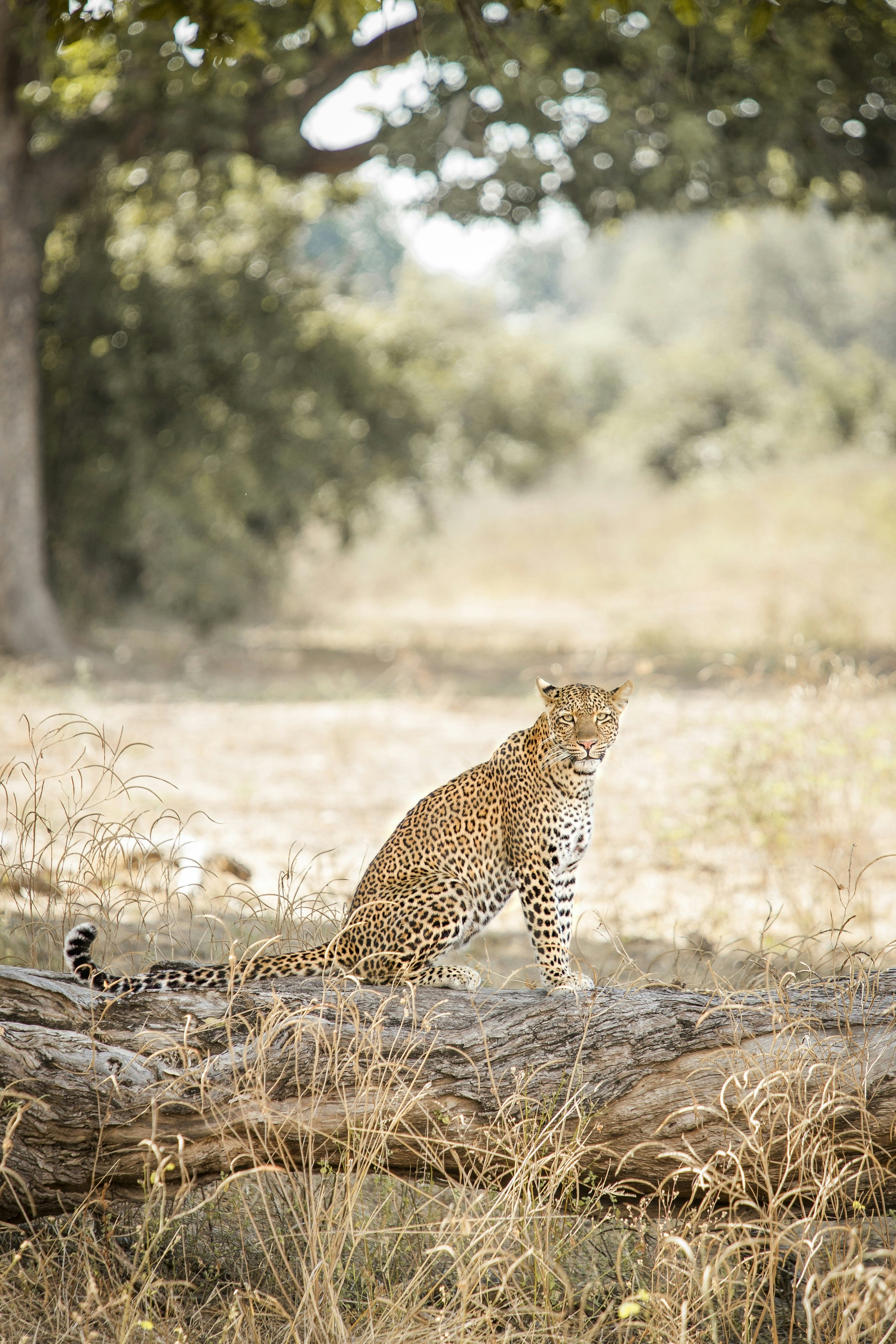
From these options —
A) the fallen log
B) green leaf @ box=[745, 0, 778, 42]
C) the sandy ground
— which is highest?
green leaf @ box=[745, 0, 778, 42]

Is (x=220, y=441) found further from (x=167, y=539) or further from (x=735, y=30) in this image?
(x=735, y=30)

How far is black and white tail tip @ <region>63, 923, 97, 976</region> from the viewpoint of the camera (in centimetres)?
329

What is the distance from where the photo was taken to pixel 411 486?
19.9m

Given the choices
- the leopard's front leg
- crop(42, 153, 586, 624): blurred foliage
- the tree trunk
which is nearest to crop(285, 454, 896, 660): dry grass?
crop(42, 153, 586, 624): blurred foliage

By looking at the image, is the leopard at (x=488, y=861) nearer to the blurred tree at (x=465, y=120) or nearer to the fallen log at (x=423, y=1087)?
the fallen log at (x=423, y=1087)

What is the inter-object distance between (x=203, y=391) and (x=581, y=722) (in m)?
13.4

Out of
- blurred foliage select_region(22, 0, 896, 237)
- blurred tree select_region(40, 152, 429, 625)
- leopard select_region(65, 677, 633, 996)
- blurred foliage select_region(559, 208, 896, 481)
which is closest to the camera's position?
leopard select_region(65, 677, 633, 996)

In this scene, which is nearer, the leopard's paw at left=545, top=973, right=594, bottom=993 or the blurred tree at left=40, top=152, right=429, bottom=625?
the leopard's paw at left=545, top=973, right=594, bottom=993

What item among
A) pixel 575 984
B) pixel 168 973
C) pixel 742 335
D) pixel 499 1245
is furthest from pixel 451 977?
pixel 742 335

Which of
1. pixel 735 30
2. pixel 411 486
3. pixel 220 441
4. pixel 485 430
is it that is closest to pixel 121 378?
pixel 220 441

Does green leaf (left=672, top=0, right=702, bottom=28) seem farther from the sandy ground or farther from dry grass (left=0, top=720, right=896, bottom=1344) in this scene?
dry grass (left=0, top=720, right=896, bottom=1344)

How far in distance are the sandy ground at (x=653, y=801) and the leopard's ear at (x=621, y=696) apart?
1046mm

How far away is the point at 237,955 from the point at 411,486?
1617cm

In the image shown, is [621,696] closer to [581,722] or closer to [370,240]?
[581,722]
